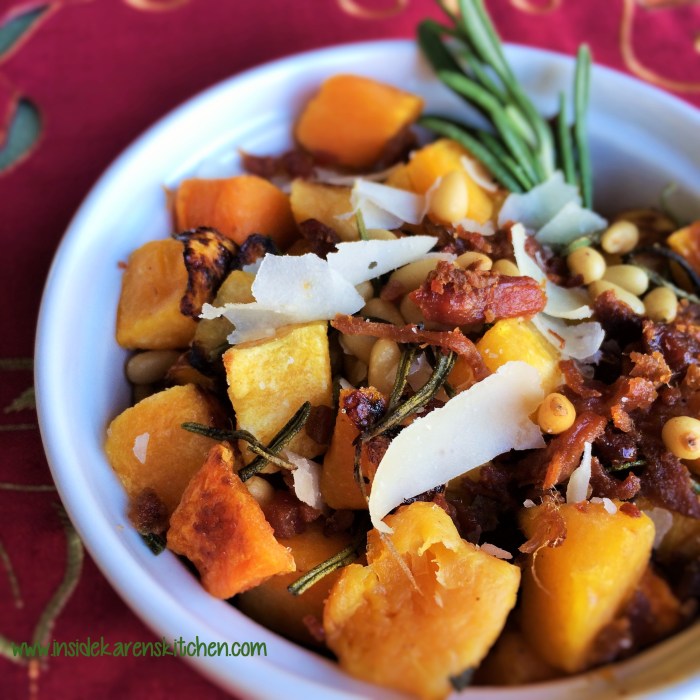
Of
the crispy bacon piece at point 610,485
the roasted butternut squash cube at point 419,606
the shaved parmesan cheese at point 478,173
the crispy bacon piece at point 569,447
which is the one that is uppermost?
the shaved parmesan cheese at point 478,173

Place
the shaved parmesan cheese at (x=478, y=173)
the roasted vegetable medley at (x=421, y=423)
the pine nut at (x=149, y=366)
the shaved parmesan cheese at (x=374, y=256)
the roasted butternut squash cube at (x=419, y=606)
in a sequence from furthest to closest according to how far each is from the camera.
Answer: the shaved parmesan cheese at (x=478, y=173) < the pine nut at (x=149, y=366) < the shaved parmesan cheese at (x=374, y=256) < the roasted vegetable medley at (x=421, y=423) < the roasted butternut squash cube at (x=419, y=606)

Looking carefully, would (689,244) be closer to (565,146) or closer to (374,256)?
(565,146)

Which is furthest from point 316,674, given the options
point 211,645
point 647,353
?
point 647,353

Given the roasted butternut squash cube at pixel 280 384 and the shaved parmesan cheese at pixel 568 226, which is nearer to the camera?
the roasted butternut squash cube at pixel 280 384

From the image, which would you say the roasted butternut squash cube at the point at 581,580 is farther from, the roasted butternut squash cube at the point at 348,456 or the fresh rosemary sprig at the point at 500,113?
the fresh rosemary sprig at the point at 500,113

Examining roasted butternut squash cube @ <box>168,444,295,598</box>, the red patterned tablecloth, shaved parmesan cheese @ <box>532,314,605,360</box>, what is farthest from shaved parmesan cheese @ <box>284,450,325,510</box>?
shaved parmesan cheese @ <box>532,314,605,360</box>

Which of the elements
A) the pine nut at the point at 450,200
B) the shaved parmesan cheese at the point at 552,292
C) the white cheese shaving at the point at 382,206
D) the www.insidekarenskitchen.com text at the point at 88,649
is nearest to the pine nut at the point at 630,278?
the shaved parmesan cheese at the point at 552,292

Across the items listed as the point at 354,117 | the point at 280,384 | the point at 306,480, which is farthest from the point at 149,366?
the point at 354,117

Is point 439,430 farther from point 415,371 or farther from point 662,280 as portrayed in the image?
point 662,280
